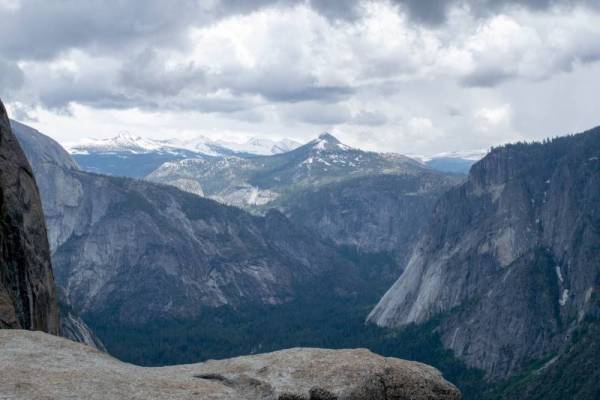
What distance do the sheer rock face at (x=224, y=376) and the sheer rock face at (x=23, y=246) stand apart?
17.6 metres

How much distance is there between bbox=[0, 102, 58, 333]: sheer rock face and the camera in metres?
60.5

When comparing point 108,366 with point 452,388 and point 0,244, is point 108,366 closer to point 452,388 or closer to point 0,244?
point 452,388

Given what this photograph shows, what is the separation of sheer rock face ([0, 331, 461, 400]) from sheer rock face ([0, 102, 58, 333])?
17.6 m

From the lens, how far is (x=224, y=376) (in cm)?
4066

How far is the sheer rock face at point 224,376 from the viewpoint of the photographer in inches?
1389

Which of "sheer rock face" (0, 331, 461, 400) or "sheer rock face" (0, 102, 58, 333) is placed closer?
"sheer rock face" (0, 331, 461, 400)

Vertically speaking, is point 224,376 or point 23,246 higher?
point 23,246

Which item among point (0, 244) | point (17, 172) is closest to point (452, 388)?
point (0, 244)

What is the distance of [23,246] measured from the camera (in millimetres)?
63781

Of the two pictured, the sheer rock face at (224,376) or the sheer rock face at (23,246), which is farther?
the sheer rock face at (23,246)

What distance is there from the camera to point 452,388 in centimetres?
4097

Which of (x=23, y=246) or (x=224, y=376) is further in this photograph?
(x=23, y=246)

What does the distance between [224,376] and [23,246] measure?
3023cm

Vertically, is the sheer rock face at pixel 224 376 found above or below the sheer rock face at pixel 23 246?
below
